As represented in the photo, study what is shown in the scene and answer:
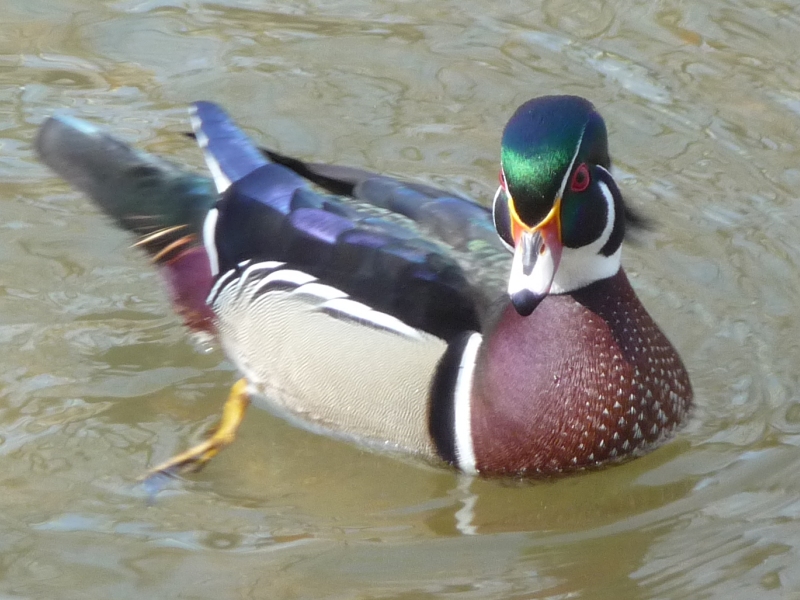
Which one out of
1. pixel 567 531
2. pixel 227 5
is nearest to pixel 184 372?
pixel 567 531

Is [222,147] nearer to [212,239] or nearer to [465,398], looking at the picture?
[212,239]

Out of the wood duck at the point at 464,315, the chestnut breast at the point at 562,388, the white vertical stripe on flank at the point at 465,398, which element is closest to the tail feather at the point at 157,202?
the wood duck at the point at 464,315

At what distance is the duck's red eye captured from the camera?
3641 millimetres

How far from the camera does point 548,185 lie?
11.7ft

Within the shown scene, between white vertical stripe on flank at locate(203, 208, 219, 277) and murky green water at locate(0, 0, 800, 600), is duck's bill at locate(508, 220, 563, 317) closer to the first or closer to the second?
murky green water at locate(0, 0, 800, 600)

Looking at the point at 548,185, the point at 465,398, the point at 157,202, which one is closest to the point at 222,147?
the point at 157,202

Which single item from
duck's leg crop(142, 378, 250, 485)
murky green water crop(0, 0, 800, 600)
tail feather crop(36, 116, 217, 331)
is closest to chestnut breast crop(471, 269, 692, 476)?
murky green water crop(0, 0, 800, 600)

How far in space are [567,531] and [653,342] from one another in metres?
0.65

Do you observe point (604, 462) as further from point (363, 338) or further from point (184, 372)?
point (184, 372)

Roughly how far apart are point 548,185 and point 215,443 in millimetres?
1492

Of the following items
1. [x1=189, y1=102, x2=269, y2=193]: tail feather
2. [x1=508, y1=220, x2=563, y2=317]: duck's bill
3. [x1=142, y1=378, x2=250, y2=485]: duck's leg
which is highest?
[x1=508, y1=220, x2=563, y2=317]: duck's bill

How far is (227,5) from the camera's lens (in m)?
6.87

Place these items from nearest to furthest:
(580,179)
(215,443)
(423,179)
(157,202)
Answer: (580,179) → (215,443) → (157,202) → (423,179)

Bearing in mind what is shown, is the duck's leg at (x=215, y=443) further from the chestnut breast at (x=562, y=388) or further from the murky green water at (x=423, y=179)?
the chestnut breast at (x=562, y=388)
